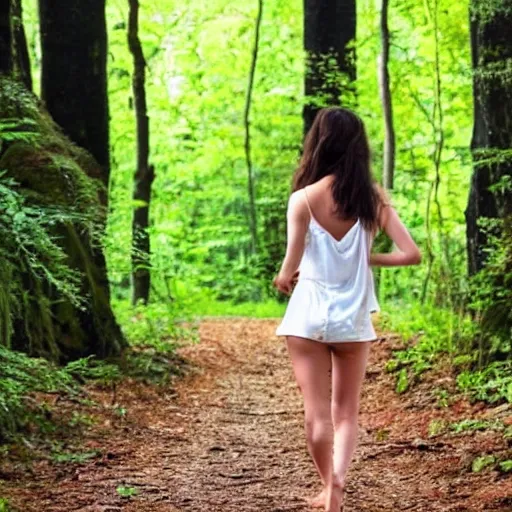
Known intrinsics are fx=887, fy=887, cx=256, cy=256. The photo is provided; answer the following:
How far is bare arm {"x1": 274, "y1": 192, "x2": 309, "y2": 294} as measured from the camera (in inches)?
158

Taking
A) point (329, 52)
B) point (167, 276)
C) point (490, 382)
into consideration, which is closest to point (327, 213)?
point (490, 382)

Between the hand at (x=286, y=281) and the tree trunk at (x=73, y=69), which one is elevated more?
the tree trunk at (x=73, y=69)

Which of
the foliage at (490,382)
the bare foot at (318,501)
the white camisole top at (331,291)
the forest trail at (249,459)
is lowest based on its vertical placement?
the forest trail at (249,459)

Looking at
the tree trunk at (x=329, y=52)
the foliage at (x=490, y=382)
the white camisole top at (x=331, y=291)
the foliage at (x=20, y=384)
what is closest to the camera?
the white camisole top at (x=331, y=291)

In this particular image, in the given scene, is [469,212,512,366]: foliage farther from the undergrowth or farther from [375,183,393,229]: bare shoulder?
[375,183,393,229]: bare shoulder

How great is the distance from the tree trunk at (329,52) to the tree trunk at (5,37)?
5.96 metres

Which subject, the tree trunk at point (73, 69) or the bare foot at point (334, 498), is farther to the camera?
the tree trunk at point (73, 69)

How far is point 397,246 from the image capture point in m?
4.09

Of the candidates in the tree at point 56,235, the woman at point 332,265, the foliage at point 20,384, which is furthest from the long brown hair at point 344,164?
the tree at point 56,235

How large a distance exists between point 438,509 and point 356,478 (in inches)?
34.3

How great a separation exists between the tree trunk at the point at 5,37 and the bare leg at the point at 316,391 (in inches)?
157

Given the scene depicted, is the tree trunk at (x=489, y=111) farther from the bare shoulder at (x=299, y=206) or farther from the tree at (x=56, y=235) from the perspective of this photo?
the bare shoulder at (x=299, y=206)

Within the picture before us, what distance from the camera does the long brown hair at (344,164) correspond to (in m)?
4.05

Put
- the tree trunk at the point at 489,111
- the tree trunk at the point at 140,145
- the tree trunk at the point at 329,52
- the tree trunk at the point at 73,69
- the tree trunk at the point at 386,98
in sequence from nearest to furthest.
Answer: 1. the tree trunk at the point at 489,111
2. the tree trunk at the point at 73,69
3. the tree trunk at the point at 386,98
4. the tree trunk at the point at 329,52
5. the tree trunk at the point at 140,145
